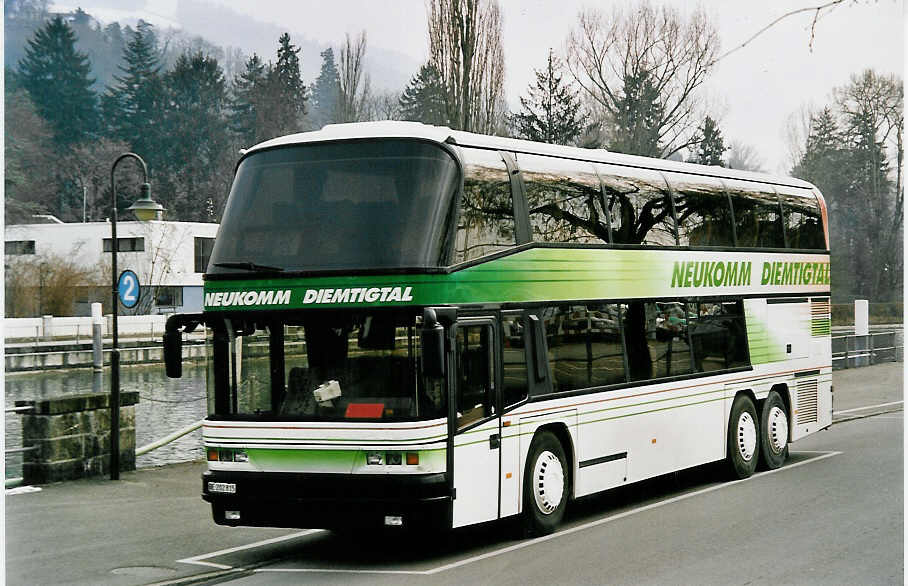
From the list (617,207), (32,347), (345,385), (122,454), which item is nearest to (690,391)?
(617,207)

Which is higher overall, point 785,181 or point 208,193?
point 208,193

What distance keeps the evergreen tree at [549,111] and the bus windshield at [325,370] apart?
133ft

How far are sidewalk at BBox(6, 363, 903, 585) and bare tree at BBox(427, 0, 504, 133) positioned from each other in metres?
19.5

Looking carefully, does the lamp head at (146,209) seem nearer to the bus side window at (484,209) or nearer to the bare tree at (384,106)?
the bus side window at (484,209)

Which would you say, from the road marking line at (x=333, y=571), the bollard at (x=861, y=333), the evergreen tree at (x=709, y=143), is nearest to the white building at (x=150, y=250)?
the evergreen tree at (x=709, y=143)

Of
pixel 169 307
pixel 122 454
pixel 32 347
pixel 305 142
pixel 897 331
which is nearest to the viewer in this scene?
pixel 305 142

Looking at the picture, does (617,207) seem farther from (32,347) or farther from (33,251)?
(33,251)

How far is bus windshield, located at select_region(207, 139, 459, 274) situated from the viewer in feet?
36.7

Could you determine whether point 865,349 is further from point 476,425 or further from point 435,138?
point 435,138

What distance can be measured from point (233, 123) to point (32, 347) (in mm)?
36648

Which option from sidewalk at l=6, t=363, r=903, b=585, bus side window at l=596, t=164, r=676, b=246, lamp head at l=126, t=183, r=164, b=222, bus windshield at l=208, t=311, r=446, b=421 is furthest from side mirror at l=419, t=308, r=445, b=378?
lamp head at l=126, t=183, r=164, b=222

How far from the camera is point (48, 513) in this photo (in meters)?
14.4

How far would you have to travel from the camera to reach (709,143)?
4425cm

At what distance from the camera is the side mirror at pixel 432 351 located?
409 inches
